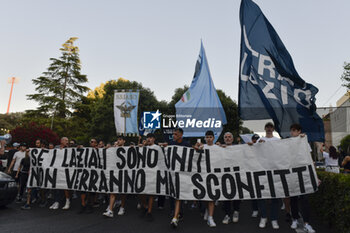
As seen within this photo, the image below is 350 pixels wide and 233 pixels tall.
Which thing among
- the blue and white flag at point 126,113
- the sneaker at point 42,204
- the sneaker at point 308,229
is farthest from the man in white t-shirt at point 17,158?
the sneaker at point 308,229

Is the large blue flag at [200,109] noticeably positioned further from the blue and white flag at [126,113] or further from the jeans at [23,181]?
the jeans at [23,181]

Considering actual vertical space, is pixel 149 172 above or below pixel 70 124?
below

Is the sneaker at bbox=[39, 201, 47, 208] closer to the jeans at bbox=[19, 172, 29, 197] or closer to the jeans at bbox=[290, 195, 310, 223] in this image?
the jeans at bbox=[19, 172, 29, 197]

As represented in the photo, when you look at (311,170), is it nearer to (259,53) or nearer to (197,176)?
(197,176)

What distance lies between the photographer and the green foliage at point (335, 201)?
4.14 metres

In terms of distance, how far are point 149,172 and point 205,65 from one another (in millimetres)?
8675

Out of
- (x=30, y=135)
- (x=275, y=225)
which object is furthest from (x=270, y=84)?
(x=30, y=135)

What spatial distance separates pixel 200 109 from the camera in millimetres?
12484

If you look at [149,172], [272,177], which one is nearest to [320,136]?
[272,177]

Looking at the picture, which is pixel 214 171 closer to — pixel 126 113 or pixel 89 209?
pixel 89 209

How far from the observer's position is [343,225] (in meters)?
4.16

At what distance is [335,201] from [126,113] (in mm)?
10408

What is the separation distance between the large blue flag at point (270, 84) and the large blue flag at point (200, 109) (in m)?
5.51

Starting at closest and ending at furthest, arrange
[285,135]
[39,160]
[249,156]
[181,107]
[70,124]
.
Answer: [249,156], [285,135], [39,160], [181,107], [70,124]
